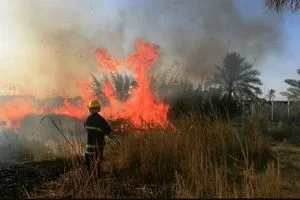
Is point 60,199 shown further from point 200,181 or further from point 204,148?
point 204,148

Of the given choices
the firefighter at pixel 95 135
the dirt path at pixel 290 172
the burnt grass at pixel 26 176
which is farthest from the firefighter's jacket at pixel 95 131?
the dirt path at pixel 290 172

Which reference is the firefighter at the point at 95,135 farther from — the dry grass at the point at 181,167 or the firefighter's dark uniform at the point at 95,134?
the dry grass at the point at 181,167

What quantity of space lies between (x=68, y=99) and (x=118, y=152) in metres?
15.2

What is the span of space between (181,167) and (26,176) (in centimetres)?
392

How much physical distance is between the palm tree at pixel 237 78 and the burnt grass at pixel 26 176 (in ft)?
66.0

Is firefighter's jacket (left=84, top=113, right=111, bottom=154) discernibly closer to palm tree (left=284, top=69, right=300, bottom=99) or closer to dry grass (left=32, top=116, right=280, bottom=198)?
dry grass (left=32, top=116, right=280, bottom=198)

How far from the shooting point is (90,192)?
948 cm

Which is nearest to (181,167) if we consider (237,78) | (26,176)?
(26,176)

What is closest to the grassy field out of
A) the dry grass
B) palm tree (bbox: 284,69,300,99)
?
the dry grass

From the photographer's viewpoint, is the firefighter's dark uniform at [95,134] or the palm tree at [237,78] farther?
the palm tree at [237,78]

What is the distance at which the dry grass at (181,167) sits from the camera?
9.27m

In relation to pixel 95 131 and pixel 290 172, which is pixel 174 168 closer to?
pixel 95 131

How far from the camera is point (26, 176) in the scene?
42.4 feet

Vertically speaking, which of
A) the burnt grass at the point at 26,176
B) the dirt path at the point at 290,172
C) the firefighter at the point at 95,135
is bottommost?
the burnt grass at the point at 26,176
